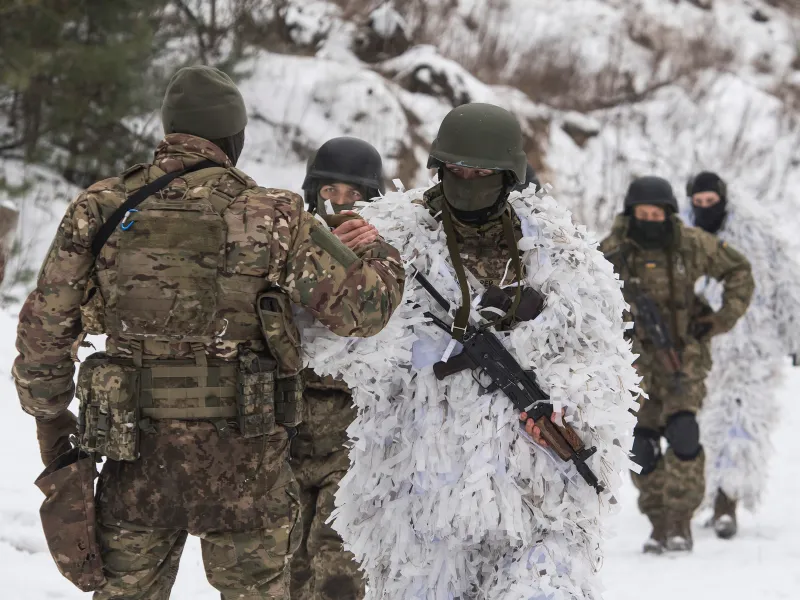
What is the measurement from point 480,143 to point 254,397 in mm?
1116

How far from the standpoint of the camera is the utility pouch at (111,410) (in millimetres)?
2475

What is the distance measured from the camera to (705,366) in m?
6.00

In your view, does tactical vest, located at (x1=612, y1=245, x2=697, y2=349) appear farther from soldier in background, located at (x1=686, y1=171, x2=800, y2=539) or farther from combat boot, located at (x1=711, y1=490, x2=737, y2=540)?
combat boot, located at (x1=711, y1=490, x2=737, y2=540)

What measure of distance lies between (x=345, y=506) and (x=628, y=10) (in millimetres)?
19745

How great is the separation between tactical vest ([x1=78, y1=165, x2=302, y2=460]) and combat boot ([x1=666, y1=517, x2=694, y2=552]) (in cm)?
397

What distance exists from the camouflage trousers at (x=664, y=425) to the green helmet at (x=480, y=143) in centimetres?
312

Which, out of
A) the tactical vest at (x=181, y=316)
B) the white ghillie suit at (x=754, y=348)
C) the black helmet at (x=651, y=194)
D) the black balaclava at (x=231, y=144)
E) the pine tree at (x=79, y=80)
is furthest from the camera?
the pine tree at (x=79, y=80)

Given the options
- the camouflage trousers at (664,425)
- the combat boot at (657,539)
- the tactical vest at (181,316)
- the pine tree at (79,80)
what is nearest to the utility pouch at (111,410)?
the tactical vest at (181,316)

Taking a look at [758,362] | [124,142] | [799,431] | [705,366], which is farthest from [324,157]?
[799,431]

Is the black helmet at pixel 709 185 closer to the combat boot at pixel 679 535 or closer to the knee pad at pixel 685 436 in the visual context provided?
the knee pad at pixel 685 436

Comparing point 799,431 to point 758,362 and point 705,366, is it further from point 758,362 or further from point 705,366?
point 705,366

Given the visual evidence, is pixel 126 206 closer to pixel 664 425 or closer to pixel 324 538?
pixel 324 538

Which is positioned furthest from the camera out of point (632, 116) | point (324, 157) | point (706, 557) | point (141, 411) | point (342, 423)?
point (632, 116)

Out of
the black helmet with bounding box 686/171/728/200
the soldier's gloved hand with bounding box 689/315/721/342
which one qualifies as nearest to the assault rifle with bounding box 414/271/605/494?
the soldier's gloved hand with bounding box 689/315/721/342
